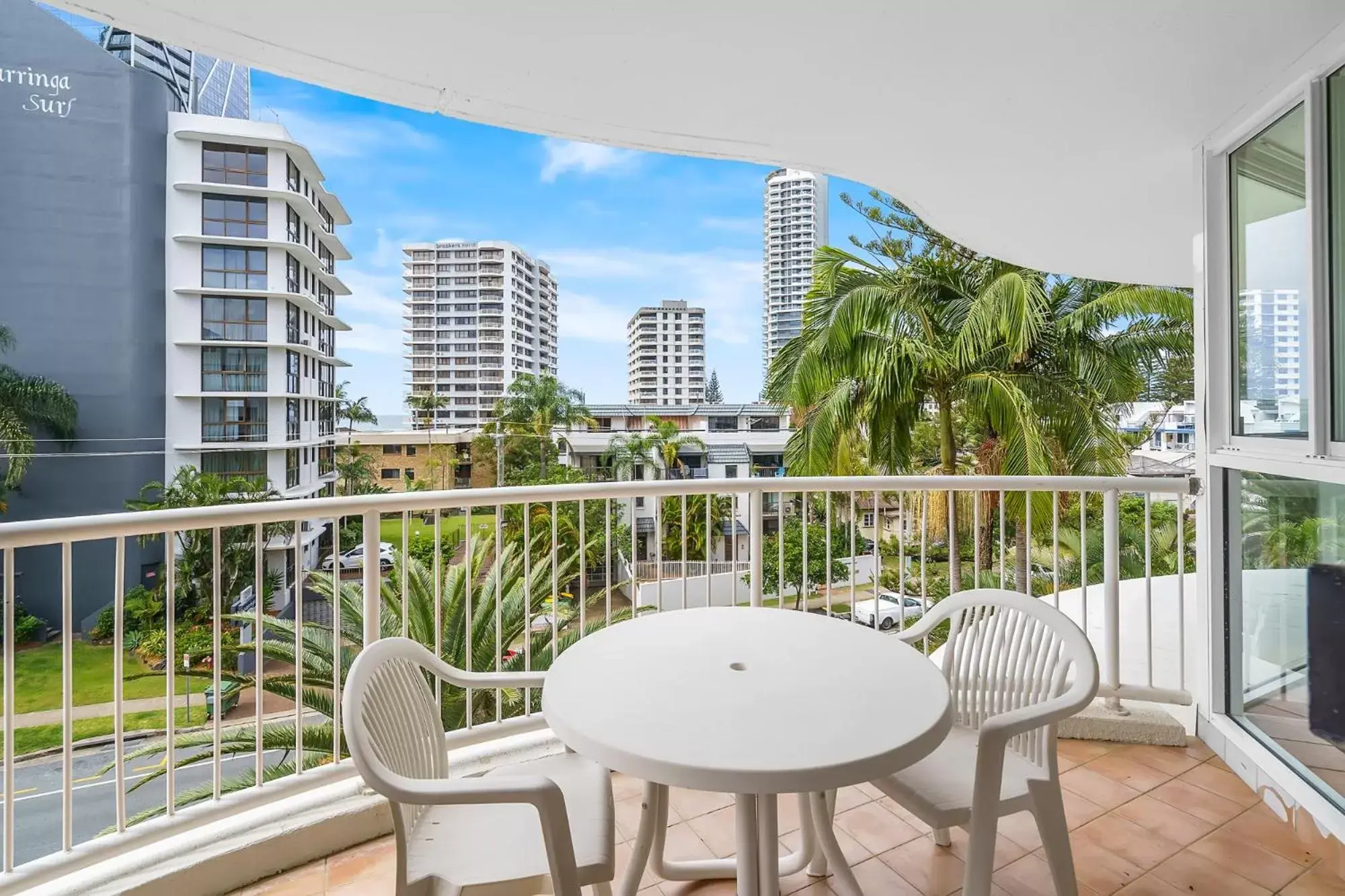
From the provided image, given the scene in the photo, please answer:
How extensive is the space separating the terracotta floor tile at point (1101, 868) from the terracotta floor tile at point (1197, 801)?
17.3 inches

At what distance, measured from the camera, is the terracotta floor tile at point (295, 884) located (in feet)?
6.04

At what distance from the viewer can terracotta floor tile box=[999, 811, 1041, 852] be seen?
2025mm

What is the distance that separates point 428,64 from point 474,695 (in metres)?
4.42

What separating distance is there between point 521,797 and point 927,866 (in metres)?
A: 1.42

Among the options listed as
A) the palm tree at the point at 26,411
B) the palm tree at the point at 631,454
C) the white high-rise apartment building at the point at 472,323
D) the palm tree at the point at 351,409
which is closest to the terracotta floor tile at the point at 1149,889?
the palm tree at the point at 26,411

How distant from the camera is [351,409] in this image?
31.9 meters

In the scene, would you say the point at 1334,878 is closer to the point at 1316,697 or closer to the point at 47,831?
the point at 1316,697

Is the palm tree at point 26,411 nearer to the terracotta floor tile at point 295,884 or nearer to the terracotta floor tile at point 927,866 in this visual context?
the terracotta floor tile at point 295,884

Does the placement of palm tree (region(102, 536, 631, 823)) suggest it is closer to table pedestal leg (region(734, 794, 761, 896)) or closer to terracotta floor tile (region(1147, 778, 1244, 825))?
table pedestal leg (region(734, 794, 761, 896))

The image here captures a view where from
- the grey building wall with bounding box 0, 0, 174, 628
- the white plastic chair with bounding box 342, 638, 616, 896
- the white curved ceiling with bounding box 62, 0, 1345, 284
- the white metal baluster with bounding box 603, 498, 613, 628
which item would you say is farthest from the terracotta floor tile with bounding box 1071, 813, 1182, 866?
the grey building wall with bounding box 0, 0, 174, 628

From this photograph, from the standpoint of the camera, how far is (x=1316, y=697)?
2.14 m

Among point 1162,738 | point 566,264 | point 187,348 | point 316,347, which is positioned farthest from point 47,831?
point 566,264

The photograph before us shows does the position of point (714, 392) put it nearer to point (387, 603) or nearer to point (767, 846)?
point (387, 603)

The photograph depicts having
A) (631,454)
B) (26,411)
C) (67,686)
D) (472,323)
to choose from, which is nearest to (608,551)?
(67,686)
